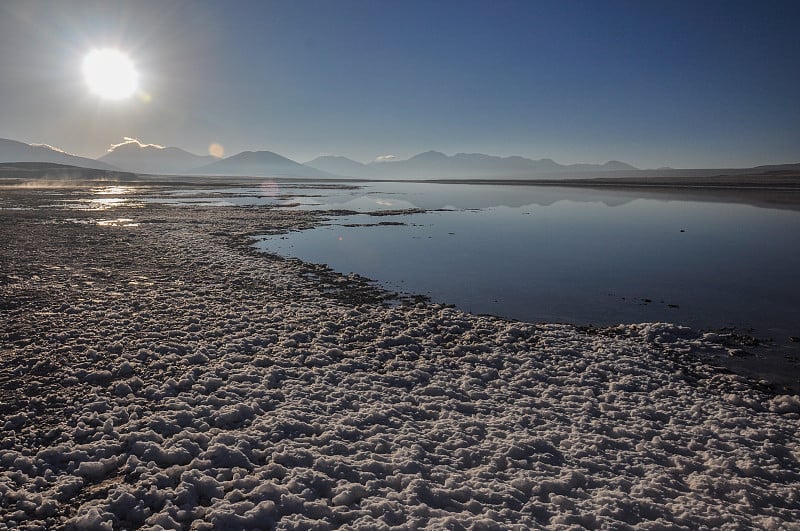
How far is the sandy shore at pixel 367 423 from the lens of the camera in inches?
241

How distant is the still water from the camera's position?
15984 mm

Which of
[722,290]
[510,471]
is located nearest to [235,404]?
[510,471]

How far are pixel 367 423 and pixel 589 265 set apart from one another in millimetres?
19860

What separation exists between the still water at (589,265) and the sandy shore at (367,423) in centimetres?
326

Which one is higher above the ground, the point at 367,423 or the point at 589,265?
the point at 589,265

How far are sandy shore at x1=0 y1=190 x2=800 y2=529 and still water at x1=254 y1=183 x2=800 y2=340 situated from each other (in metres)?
3.26

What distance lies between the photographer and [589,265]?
24.1m

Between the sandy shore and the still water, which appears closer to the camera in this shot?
the sandy shore

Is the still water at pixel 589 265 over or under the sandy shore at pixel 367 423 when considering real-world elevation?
over

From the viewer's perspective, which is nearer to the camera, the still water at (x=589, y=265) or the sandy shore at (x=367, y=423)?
the sandy shore at (x=367, y=423)

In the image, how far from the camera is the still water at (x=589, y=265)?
16.0 metres

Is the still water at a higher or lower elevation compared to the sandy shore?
higher

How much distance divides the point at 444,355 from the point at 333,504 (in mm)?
6209

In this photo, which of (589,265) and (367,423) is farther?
(589,265)
